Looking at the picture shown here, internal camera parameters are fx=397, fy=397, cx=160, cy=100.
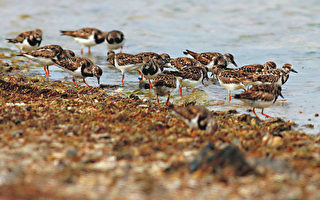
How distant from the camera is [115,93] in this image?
405 inches

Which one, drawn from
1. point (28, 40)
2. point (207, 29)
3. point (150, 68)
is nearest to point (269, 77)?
point (150, 68)

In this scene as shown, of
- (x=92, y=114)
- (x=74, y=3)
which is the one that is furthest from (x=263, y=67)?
(x=74, y=3)

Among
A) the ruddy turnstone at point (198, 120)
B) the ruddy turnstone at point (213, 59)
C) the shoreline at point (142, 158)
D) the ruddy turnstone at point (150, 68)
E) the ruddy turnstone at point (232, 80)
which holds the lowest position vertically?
the shoreline at point (142, 158)

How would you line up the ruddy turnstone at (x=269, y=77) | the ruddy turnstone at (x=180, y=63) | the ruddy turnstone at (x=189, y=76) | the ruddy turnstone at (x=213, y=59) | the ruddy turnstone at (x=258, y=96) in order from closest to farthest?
the ruddy turnstone at (x=258, y=96), the ruddy turnstone at (x=189, y=76), the ruddy turnstone at (x=269, y=77), the ruddy turnstone at (x=180, y=63), the ruddy turnstone at (x=213, y=59)

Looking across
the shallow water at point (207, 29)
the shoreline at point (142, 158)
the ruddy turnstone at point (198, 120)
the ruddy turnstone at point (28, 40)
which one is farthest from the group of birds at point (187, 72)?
the ruddy turnstone at point (28, 40)

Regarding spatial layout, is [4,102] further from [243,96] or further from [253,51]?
[253,51]

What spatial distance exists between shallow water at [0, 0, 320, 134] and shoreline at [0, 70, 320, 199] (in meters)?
2.75

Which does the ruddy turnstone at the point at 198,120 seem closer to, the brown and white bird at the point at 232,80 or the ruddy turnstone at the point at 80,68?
the brown and white bird at the point at 232,80

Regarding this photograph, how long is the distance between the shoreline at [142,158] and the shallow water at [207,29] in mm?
2754

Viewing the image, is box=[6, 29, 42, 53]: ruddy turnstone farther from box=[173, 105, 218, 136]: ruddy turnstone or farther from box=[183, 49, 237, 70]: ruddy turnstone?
box=[173, 105, 218, 136]: ruddy turnstone

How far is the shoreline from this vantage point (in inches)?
172

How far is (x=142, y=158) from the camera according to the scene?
5113mm

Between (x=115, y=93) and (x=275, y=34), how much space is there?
9.88m

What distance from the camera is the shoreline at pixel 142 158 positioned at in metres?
4.36
